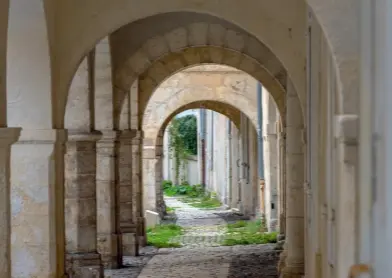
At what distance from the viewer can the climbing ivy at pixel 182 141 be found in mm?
38625

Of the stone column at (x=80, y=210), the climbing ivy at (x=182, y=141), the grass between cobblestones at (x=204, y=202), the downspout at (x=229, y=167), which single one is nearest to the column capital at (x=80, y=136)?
the stone column at (x=80, y=210)

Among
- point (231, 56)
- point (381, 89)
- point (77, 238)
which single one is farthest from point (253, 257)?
point (381, 89)

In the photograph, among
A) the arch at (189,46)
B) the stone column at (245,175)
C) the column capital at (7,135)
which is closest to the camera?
the column capital at (7,135)

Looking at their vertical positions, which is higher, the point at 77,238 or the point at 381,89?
the point at 381,89

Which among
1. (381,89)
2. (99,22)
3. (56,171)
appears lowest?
(56,171)

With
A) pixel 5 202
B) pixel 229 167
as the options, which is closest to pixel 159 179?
pixel 229 167

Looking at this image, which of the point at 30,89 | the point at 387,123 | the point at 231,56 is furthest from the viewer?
→ the point at 231,56

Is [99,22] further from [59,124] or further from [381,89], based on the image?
[381,89]

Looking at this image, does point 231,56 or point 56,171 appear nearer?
point 56,171

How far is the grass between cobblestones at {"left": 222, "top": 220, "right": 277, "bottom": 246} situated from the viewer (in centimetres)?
1569

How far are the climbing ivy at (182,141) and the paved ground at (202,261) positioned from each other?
20.8 meters

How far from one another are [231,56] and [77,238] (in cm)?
571

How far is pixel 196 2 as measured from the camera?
26.1 ft

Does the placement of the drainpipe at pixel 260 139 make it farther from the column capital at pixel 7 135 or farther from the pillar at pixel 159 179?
the column capital at pixel 7 135
